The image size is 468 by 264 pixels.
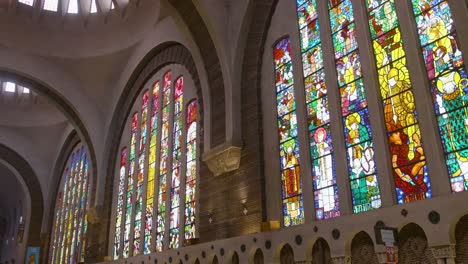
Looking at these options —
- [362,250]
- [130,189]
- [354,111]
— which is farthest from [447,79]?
[130,189]

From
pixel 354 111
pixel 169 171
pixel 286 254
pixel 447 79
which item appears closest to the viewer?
pixel 447 79

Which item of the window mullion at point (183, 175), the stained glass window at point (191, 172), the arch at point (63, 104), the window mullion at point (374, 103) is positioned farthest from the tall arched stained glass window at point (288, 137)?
the arch at point (63, 104)

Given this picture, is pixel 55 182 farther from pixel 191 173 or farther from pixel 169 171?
pixel 191 173

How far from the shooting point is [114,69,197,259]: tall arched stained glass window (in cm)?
1391

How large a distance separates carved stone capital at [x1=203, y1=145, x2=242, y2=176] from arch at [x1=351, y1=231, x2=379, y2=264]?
14.0ft

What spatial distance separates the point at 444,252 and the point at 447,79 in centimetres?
290

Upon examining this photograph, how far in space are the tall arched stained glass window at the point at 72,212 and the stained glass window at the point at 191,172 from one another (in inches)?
325

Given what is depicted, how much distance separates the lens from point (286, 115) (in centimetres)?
1088

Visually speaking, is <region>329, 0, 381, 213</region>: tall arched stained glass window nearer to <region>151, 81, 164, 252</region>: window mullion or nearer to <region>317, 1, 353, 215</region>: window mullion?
<region>317, 1, 353, 215</region>: window mullion

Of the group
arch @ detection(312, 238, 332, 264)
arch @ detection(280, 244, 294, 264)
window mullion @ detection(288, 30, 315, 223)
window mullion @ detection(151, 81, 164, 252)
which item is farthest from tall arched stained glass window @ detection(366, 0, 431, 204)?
window mullion @ detection(151, 81, 164, 252)

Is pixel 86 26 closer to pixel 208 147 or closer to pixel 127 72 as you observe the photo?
pixel 127 72

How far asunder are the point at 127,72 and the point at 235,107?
330 inches

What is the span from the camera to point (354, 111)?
357 inches

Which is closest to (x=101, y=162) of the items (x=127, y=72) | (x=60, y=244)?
(x=127, y=72)
